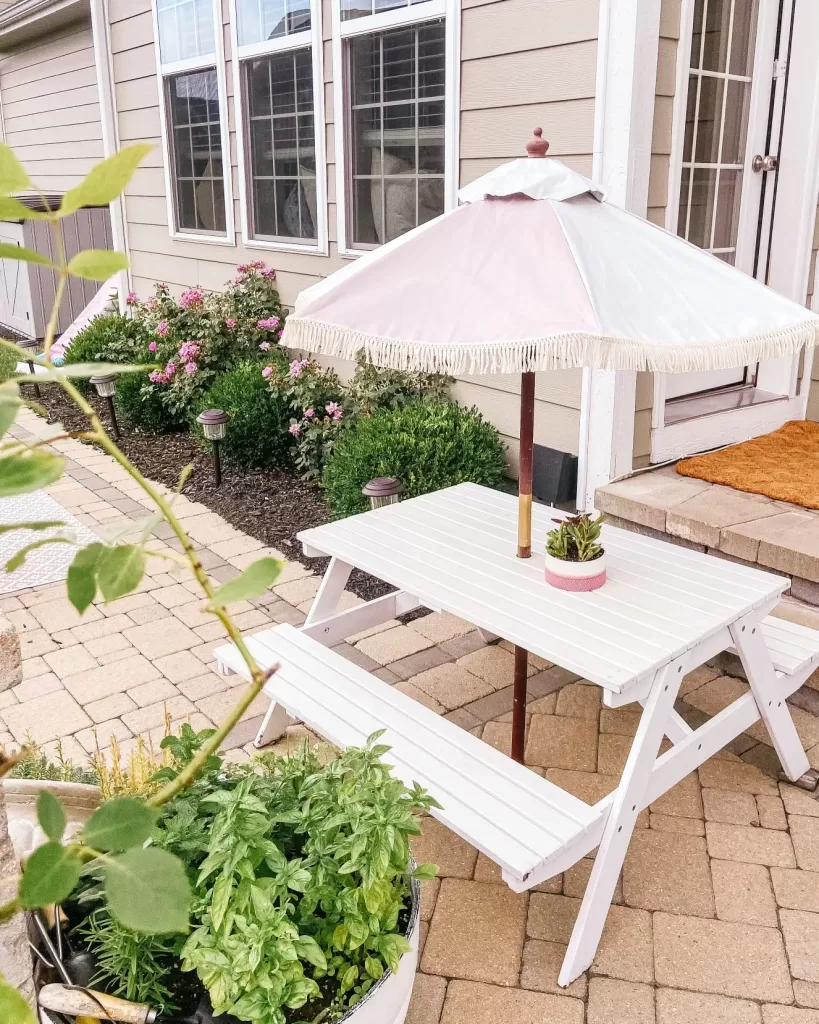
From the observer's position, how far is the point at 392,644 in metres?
3.81

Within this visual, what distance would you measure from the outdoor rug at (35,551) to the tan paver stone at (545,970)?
2.45 metres

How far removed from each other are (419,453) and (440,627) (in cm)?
103

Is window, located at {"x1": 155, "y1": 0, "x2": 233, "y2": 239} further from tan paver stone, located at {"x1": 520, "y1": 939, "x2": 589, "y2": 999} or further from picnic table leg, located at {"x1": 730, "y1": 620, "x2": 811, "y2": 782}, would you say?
tan paver stone, located at {"x1": 520, "y1": 939, "x2": 589, "y2": 999}

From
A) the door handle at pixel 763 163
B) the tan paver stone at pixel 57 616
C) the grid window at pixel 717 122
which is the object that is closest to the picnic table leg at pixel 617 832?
the tan paver stone at pixel 57 616

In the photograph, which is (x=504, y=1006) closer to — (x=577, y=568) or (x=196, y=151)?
(x=577, y=568)

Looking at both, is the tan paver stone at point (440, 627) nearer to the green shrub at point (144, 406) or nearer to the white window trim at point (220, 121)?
the green shrub at point (144, 406)

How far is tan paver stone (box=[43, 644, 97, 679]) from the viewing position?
3.65 m

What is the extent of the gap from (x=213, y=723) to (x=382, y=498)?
4.60 feet

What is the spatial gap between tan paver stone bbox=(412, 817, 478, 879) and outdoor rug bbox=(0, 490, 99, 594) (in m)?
1.97

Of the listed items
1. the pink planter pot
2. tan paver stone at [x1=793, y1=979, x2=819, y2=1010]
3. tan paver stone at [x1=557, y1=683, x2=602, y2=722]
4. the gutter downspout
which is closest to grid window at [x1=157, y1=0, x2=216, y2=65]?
the gutter downspout

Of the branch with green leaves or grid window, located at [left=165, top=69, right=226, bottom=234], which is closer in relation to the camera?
the branch with green leaves

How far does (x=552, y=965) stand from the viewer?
7.25 ft

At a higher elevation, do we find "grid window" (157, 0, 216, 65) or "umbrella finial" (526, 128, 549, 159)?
"grid window" (157, 0, 216, 65)

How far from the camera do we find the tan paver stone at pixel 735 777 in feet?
9.35
